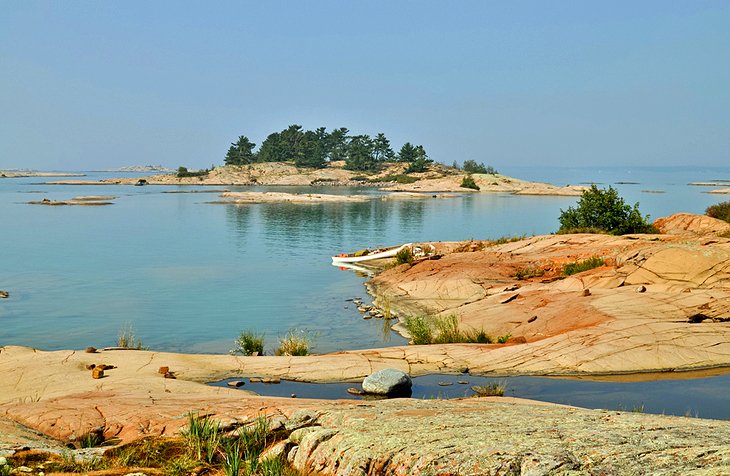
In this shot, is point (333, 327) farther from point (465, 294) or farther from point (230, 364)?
point (230, 364)

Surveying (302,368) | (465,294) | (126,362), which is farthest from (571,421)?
(465,294)

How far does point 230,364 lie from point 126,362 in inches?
104

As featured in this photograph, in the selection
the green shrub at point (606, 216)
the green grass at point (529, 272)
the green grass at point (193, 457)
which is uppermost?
the green shrub at point (606, 216)

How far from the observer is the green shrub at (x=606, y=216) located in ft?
123

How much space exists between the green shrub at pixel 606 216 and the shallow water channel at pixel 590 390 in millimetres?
22617

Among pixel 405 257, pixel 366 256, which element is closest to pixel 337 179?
pixel 366 256

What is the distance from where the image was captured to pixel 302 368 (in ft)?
54.4

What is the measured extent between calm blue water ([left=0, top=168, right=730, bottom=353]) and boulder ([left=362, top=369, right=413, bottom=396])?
7.13 meters

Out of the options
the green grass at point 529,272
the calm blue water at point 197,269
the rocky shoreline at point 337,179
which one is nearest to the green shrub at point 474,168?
the rocky shoreline at point 337,179

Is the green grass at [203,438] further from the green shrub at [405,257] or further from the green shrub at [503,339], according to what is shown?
the green shrub at [405,257]

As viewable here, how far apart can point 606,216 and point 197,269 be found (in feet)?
82.6

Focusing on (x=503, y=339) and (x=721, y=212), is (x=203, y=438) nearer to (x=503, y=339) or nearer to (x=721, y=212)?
(x=503, y=339)

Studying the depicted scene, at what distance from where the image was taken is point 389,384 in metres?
14.5

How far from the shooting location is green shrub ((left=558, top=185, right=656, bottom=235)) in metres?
37.3
